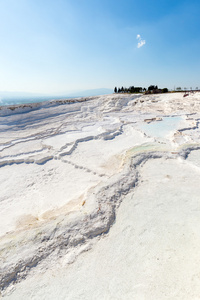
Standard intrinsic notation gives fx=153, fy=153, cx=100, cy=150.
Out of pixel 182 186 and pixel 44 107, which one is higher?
pixel 44 107

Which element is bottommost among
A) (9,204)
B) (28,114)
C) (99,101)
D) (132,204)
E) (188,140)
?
(9,204)

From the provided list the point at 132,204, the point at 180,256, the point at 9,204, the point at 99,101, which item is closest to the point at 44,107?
the point at 99,101

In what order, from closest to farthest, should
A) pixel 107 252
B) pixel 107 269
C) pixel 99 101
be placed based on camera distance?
pixel 107 269
pixel 107 252
pixel 99 101

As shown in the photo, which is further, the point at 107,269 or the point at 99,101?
the point at 99,101

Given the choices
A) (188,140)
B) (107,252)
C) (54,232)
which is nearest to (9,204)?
(54,232)

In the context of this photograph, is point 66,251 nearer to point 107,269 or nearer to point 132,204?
point 107,269

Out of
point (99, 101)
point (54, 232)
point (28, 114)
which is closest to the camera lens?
point (54, 232)
